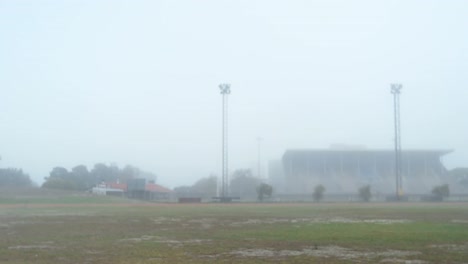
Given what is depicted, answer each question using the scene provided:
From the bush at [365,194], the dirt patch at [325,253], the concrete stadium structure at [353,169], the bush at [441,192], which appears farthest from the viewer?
the concrete stadium structure at [353,169]

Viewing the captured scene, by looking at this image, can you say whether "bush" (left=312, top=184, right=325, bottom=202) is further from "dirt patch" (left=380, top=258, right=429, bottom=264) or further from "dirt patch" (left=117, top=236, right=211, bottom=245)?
"dirt patch" (left=380, top=258, right=429, bottom=264)

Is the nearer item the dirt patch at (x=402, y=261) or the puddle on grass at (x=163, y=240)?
the dirt patch at (x=402, y=261)

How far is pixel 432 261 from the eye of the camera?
1491 centimetres

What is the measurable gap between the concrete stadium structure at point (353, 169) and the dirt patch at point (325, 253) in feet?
392

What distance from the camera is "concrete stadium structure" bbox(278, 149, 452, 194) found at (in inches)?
5443

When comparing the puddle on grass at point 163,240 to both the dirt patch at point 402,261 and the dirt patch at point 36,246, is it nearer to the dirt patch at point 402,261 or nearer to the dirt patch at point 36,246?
the dirt patch at point 36,246

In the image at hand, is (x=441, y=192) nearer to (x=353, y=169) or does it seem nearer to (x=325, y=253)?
(x=353, y=169)

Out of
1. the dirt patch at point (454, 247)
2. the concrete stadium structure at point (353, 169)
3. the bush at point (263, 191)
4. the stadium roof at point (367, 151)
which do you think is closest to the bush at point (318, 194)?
the bush at point (263, 191)

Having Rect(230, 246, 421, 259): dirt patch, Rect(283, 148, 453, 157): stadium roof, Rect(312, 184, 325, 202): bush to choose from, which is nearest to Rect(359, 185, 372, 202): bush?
Rect(312, 184, 325, 202): bush

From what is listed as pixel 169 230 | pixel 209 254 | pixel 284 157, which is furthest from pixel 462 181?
pixel 209 254

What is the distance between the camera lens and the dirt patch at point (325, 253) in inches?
643

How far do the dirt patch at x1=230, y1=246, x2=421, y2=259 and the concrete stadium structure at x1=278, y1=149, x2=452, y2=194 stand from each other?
11956 centimetres

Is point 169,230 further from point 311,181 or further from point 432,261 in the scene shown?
point 311,181

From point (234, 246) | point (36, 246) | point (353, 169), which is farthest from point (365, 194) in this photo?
point (36, 246)
